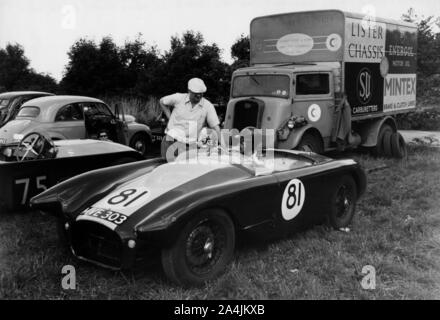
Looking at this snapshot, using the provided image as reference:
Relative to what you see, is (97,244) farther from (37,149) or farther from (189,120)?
(37,149)

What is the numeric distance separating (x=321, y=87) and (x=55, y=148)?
502cm

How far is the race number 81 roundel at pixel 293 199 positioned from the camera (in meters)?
4.34

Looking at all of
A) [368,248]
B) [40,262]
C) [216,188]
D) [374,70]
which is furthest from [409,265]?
[374,70]

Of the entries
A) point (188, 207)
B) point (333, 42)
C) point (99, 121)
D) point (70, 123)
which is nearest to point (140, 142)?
point (99, 121)

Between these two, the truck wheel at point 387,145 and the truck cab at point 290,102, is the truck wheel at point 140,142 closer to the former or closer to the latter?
the truck cab at point 290,102

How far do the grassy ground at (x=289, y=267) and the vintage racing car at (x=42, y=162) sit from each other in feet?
1.13

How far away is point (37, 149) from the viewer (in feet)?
19.0

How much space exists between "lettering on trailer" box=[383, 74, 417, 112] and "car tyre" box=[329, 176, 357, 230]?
19.0 ft

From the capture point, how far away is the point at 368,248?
461 cm

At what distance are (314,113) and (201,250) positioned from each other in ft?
18.7

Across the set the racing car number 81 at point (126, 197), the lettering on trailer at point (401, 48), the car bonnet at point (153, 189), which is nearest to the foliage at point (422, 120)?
the lettering on trailer at point (401, 48)

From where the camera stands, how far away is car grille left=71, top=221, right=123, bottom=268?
11.7ft

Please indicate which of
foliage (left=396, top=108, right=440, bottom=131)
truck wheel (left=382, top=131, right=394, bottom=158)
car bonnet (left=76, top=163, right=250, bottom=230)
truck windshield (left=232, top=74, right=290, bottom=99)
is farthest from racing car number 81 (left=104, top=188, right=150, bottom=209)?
foliage (left=396, top=108, right=440, bottom=131)
